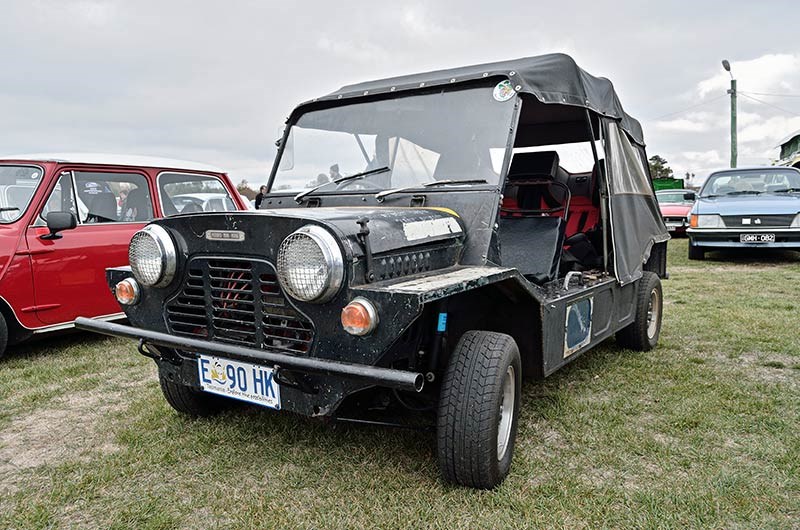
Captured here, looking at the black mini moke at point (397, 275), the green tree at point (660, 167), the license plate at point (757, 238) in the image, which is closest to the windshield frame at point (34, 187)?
the black mini moke at point (397, 275)

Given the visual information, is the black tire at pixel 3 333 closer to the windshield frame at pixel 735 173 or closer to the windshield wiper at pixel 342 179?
the windshield wiper at pixel 342 179

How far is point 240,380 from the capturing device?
2.81m

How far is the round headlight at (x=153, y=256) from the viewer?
2.86 metres

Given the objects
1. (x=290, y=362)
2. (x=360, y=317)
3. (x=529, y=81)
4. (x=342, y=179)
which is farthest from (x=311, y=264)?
(x=529, y=81)

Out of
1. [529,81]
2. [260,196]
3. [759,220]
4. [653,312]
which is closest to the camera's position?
[529,81]

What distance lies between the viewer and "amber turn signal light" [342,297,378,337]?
2.37 meters

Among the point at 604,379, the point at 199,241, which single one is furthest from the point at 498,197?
the point at 604,379

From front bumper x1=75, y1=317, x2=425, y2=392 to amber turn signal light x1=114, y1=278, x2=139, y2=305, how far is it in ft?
0.49

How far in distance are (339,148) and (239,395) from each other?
1.74 metres

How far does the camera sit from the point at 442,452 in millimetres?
2705

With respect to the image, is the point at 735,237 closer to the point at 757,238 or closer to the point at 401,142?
the point at 757,238

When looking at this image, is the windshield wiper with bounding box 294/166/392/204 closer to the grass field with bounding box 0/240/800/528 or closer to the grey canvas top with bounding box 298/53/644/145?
the grey canvas top with bounding box 298/53/644/145

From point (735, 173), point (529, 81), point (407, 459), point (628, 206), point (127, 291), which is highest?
point (529, 81)

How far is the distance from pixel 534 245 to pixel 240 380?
232cm
